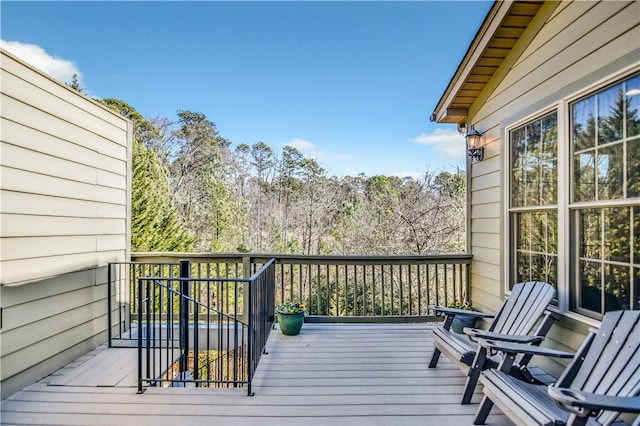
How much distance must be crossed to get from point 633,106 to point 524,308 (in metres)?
1.66

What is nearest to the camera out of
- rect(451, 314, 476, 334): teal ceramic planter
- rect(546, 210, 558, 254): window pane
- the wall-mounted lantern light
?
rect(546, 210, 558, 254): window pane

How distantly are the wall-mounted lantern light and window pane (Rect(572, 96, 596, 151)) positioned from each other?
1441 millimetres

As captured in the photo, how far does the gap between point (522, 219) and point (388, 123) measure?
12.6 meters

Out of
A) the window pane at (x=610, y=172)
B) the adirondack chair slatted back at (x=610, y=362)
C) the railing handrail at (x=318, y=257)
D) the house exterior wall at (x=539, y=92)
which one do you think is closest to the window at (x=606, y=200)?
the window pane at (x=610, y=172)

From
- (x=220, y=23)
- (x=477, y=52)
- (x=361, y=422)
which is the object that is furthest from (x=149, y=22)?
(x=361, y=422)

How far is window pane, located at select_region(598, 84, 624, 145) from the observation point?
2.26 meters

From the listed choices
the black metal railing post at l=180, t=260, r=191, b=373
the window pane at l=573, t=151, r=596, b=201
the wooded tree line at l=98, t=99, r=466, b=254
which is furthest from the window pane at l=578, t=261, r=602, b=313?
the wooded tree line at l=98, t=99, r=466, b=254

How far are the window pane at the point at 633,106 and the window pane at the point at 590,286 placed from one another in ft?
3.14

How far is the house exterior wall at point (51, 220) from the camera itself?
8.89 feet

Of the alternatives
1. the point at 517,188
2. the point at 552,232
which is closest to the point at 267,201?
the point at 517,188

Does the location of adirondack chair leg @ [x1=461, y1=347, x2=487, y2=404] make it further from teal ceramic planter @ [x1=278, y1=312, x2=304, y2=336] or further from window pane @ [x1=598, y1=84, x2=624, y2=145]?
teal ceramic planter @ [x1=278, y1=312, x2=304, y2=336]

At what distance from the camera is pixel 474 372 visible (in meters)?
2.45

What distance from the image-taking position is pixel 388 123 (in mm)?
15242

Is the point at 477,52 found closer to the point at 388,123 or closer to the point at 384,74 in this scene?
the point at 384,74
